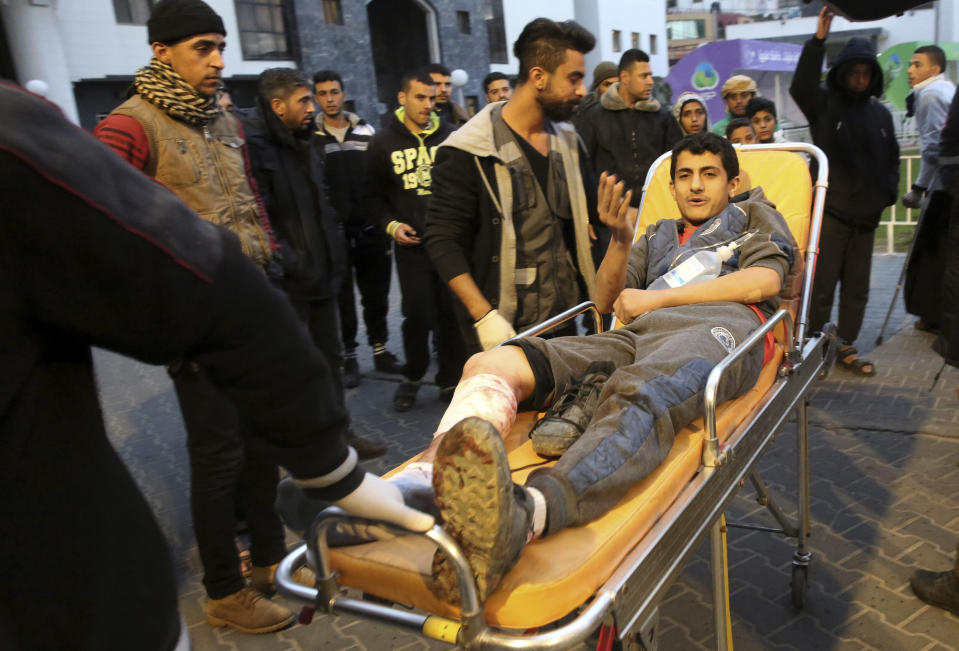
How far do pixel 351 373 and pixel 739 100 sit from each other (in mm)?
4214

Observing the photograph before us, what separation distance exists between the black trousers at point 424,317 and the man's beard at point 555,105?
225 cm

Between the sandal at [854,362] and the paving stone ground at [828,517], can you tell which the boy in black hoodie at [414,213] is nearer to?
the paving stone ground at [828,517]

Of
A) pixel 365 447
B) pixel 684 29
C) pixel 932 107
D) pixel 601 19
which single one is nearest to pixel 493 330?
pixel 365 447

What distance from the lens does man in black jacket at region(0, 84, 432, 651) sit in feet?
2.81

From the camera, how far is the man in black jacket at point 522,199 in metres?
3.35

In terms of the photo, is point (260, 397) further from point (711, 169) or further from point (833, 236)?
point (833, 236)

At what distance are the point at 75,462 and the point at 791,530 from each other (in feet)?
9.41

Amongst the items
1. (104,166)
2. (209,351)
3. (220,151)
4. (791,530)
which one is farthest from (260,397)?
(791,530)

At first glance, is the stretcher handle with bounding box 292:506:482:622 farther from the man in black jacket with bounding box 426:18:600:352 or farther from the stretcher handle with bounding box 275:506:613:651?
the man in black jacket with bounding box 426:18:600:352

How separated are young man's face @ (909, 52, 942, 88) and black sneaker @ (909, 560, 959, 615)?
6160 millimetres

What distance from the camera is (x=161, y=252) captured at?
0.90 metres

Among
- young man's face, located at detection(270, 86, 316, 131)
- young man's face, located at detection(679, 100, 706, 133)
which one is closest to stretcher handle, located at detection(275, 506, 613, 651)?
young man's face, located at detection(270, 86, 316, 131)

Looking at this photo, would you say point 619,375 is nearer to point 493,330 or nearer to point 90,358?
point 493,330

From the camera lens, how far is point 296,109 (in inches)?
157
